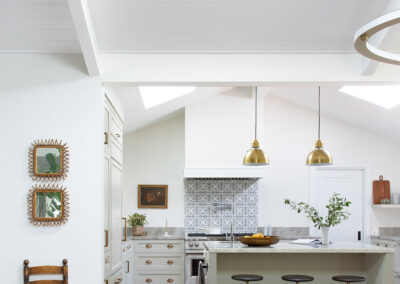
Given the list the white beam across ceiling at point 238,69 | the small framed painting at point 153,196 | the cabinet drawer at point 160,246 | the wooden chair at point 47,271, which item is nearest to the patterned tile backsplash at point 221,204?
the small framed painting at point 153,196

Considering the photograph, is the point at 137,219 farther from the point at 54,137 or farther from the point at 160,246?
the point at 54,137

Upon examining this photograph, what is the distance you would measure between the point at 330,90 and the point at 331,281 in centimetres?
293

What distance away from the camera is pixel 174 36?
4.36 metres

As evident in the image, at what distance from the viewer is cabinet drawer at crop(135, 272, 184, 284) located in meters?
7.94

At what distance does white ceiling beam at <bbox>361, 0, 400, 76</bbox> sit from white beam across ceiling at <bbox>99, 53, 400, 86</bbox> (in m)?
0.07

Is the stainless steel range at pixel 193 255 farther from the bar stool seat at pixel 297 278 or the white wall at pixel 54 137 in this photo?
the white wall at pixel 54 137

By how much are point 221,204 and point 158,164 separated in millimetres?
1142

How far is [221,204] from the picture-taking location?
840cm

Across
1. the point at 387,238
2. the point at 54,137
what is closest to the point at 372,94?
the point at 387,238

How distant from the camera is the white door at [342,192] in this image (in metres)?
8.37

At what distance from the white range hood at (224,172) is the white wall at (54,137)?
3.32 meters

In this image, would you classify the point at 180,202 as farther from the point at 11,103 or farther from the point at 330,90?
the point at 11,103

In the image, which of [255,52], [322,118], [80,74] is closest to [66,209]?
[80,74]

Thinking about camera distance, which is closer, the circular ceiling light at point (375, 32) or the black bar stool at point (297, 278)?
the circular ceiling light at point (375, 32)
